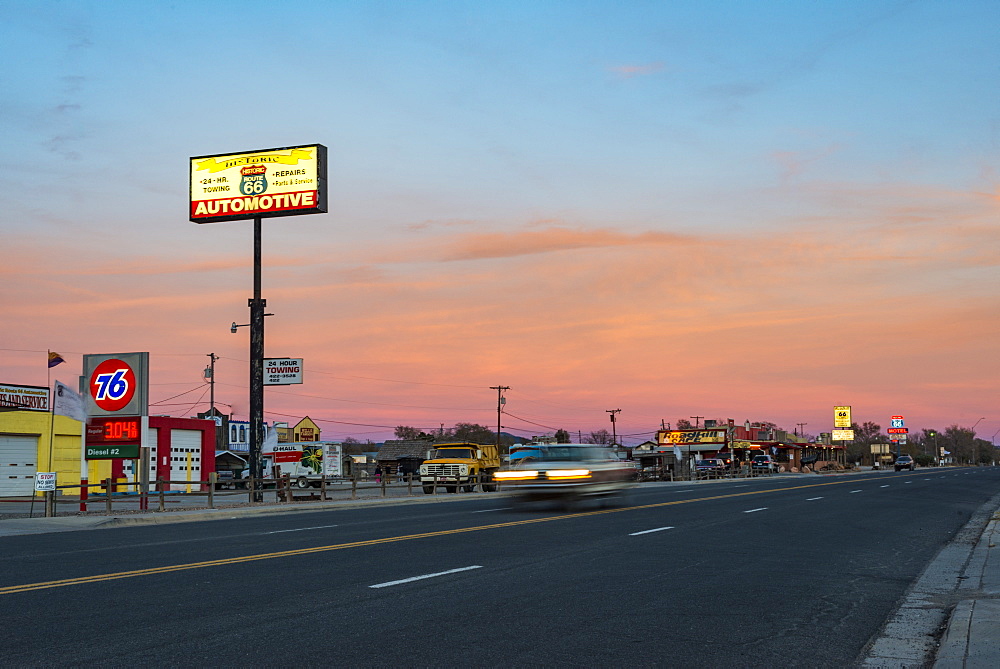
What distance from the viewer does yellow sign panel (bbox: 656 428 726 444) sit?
117 meters

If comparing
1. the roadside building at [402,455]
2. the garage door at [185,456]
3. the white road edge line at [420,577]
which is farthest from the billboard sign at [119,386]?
the roadside building at [402,455]

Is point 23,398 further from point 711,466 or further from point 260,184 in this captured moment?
point 711,466

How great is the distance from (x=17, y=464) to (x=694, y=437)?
8523 centimetres

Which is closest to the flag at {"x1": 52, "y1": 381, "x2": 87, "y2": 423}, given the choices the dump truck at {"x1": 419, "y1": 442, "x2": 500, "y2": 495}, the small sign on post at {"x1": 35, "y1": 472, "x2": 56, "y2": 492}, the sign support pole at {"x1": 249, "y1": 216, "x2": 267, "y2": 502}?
the small sign on post at {"x1": 35, "y1": 472, "x2": 56, "y2": 492}

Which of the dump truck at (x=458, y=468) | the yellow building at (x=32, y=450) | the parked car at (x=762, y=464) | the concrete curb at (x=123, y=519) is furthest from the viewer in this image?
the parked car at (x=762, y=464)

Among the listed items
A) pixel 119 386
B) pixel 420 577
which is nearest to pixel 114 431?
pixel 119 386

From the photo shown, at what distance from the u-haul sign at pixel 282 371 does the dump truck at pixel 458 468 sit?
923 cm

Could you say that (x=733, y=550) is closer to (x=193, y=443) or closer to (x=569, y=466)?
(x=569, y=466)

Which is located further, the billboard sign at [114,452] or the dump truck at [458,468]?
the dump truck at [458,468]

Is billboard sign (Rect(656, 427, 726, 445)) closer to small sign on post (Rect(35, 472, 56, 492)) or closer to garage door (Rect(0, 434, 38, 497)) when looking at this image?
garage door (Rect(0, 434, 38, 497))

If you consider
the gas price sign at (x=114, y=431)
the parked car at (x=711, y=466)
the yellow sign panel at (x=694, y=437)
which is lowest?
the parked car at (x=711, y=466)

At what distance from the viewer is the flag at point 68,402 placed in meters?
31.3

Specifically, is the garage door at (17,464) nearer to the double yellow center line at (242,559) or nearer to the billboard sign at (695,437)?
the double yellow center line at (242,559)

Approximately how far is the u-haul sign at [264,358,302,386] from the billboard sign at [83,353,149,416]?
7.88 m
